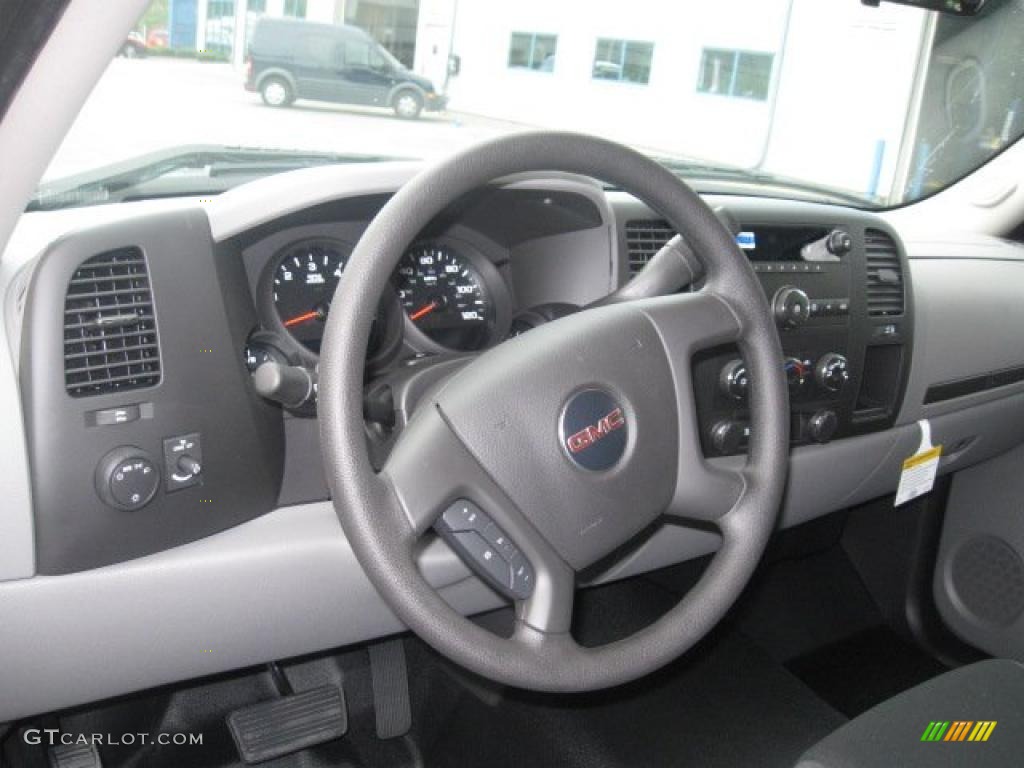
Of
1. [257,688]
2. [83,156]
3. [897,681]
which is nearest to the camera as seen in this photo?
[83,156]

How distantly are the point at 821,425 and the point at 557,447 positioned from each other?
3.05 ft

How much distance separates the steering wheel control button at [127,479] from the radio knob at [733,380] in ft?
3.29

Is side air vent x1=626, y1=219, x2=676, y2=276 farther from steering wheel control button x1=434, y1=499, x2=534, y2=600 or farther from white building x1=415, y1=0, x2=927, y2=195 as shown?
steering wheel control button x1=434, y1=499, x2=534, y2=600

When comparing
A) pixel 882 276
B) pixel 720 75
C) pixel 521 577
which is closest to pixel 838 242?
pixel 882 276

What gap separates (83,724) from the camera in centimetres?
187

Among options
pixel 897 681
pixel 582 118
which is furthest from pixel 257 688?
pixel 582 118

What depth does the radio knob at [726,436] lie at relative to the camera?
72.6 inches

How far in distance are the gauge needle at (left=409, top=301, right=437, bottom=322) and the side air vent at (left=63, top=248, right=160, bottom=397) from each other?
0.50 m

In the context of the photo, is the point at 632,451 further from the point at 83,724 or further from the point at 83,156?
the point at 83,724

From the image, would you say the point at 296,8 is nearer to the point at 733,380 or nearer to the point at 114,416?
the point at 114,416

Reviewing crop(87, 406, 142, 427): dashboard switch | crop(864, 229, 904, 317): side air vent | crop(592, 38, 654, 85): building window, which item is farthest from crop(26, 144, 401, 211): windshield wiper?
crop(592, 38, 654, 85): building window

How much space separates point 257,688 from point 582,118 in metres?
1.72

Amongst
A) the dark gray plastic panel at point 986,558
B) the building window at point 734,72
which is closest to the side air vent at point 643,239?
the dark gray plastic panel at point 986,558

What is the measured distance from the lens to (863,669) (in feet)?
8.41
